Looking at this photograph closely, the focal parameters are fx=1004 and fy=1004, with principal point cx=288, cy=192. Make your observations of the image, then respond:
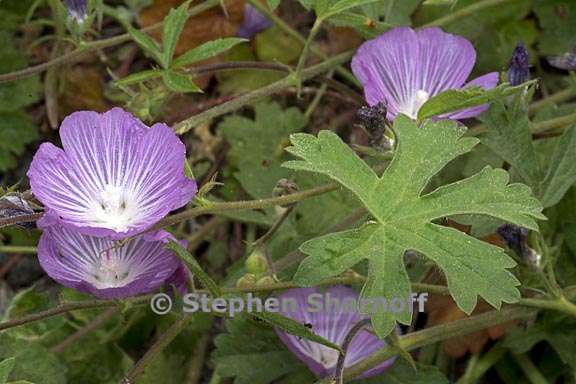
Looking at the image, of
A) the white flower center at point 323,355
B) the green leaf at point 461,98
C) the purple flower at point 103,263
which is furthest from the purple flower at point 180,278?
the green leaf at point 461,98

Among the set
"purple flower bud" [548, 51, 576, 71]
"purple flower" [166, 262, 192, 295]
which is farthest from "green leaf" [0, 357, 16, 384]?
"purple flower bud" [548, 51, 576, 71]

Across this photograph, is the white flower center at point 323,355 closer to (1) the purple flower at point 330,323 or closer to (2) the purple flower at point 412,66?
(1) the purple flower at point 330,323

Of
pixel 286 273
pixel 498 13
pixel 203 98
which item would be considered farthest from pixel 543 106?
pixel 203 98

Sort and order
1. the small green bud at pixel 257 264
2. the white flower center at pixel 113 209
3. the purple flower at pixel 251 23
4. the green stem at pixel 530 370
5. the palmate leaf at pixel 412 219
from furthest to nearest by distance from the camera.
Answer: the purple flower at pixel 251 23
the green stem at pixel 530 370
the small green bud at pixel 257 264
the white flower center at pixel 113 209
the palmate leaf at pixel 412 219

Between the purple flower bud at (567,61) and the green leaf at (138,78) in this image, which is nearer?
→ the green leaf at (138,78)

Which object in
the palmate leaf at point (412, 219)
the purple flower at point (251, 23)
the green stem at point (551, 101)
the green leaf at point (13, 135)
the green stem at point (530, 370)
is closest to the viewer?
the palmate leaf at point (412, 219)

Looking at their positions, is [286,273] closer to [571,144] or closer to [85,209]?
[85,209]
